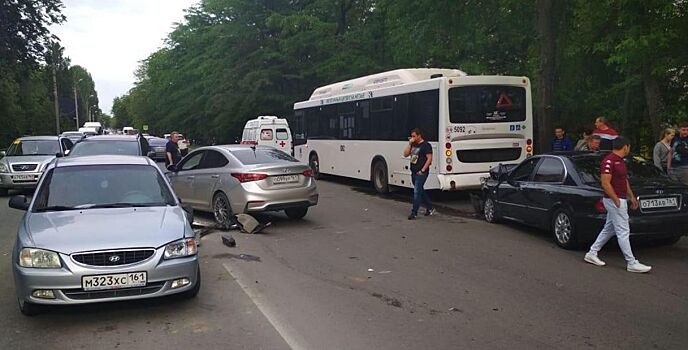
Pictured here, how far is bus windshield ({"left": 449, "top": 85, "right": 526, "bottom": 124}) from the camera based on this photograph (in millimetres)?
13047

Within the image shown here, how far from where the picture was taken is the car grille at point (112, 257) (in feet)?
17.1

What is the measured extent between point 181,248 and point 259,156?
218 inches

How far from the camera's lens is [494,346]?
15.6 feet

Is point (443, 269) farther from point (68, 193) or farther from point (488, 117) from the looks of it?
point (488, 117)

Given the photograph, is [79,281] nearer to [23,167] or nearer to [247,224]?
[247,224]

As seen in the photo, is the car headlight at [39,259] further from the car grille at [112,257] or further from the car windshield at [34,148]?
the car windshield at [34,148]

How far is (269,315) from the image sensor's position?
561 cm

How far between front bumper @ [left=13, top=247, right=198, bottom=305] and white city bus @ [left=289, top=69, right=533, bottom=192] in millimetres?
8482

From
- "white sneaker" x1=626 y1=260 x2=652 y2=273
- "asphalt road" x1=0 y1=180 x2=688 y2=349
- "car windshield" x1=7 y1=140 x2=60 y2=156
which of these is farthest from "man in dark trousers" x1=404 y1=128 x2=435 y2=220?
"car windshield" x1=7 y1=140 x2=60 y2=156

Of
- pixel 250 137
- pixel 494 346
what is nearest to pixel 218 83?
pixel 250 137

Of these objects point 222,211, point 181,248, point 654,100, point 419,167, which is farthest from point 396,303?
point 654,100

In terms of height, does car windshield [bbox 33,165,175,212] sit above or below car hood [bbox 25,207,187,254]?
above

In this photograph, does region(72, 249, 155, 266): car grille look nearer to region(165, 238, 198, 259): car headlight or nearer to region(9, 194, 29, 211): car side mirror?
region(165, 238, 198, 259): car headlight

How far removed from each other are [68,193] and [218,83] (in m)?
33.6
